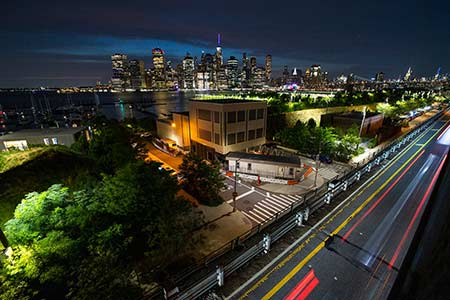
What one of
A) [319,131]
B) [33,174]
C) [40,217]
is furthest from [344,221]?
[319,131]

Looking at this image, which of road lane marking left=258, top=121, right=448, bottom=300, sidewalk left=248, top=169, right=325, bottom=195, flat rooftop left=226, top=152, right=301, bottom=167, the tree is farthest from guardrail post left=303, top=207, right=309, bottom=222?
flat rooftop left=226, top=152, right=301, bottom=167

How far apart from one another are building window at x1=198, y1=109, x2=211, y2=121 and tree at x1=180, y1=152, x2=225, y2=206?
13515 mm

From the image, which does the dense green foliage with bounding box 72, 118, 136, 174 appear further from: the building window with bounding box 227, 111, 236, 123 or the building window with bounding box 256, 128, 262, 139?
the building window with bounding box 256, 128, 262, 139

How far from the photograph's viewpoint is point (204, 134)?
38.5 meters

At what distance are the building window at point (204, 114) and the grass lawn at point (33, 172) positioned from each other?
20.0 m

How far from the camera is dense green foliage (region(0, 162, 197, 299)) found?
7914 mm

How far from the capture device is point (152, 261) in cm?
1124

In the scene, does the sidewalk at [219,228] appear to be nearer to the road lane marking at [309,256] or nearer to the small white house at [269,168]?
the small white house at [269,168]

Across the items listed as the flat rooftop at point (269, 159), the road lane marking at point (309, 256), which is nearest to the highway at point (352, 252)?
the road lane marking at point (309, 256)

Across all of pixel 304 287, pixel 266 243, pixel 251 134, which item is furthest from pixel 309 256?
pixel 251 134

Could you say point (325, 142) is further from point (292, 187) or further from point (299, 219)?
point (299, 219)

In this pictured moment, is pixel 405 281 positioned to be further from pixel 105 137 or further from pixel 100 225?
pixel 105 137

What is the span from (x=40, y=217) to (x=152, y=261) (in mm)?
6465

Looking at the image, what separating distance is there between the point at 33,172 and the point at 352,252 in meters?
23.9
